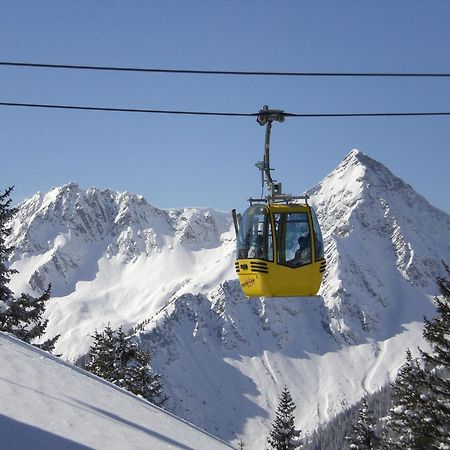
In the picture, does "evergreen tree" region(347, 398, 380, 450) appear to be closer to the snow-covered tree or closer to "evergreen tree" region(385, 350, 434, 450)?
the snow-covered tree

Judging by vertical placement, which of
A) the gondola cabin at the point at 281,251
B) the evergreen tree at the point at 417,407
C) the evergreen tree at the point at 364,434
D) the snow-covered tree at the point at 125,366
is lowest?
the evergreen tree at the point at 417,407

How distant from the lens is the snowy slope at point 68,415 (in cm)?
951

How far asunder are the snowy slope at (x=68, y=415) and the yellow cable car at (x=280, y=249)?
12.8 ft

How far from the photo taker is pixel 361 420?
3006cm

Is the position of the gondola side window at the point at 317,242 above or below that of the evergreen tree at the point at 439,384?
above

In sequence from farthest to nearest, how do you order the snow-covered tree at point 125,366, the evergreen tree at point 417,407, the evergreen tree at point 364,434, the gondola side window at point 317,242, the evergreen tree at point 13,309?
the evergreen tree at point 364,434, the snow-covered tree at point 125,366, the evergreen tree at point 13,309, the gondola side window at point 317,242, the evergreen tree at point 417,407

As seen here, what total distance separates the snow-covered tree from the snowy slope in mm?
13055

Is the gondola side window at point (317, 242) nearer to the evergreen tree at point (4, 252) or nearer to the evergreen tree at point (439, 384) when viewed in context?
the evergreen tree at point (439, 384)

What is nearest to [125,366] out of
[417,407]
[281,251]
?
[281,251]

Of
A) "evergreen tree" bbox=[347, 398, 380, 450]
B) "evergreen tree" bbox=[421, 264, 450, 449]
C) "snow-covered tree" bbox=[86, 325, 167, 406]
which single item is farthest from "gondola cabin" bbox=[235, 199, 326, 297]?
"evergreen tree" bbox=[347, 398, 380, 450]

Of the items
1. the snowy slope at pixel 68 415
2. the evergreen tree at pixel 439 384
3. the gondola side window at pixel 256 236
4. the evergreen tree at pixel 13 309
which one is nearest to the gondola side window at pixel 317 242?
the gondola side window at pixel 256 236

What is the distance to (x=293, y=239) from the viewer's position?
16891 mm

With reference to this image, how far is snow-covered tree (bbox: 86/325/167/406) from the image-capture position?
2864 centimetres

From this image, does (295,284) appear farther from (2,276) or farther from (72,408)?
(2,276)
